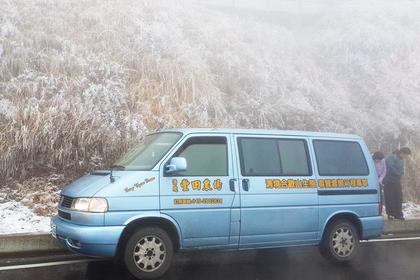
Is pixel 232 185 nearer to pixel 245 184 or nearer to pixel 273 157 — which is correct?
pixel 245 184

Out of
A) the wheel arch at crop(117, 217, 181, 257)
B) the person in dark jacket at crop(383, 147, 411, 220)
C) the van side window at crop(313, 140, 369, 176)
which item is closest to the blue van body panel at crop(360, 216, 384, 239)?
the van side window at crop(313, 140, 369, 176)

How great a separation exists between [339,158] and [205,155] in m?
2.23

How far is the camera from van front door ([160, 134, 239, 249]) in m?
5.99

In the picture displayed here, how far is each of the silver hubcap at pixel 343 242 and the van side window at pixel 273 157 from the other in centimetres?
100

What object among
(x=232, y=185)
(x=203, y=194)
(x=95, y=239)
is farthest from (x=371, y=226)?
(x=95, y=239)

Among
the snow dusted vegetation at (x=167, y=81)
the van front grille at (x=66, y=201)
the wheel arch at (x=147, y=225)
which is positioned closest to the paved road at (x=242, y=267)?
the wheel arch at (x=147, y=225)

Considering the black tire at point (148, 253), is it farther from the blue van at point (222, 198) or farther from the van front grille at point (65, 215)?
the van front grille at point (65, 215)

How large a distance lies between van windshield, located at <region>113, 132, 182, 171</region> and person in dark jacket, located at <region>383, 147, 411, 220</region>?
5924mm

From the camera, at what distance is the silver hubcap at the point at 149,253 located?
5785 mm

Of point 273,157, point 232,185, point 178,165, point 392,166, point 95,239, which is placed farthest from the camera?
point 392,166

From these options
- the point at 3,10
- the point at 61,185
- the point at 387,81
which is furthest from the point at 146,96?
the point at 387,81

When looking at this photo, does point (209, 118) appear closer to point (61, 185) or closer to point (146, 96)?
point (146, 96)

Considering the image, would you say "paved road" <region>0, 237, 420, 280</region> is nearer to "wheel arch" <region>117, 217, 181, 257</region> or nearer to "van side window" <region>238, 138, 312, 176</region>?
"wheel arch" <region>117, 217, 181, 257</region>

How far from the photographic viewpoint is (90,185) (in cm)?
588
